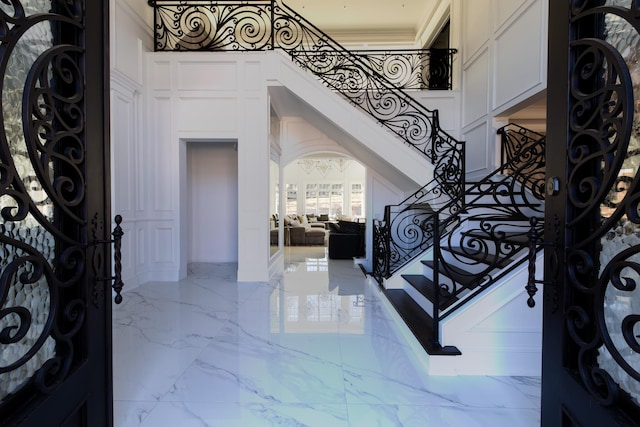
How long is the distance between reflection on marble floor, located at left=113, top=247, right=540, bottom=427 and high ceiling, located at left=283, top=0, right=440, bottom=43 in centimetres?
718

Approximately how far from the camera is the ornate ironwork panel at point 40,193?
82 centimetres

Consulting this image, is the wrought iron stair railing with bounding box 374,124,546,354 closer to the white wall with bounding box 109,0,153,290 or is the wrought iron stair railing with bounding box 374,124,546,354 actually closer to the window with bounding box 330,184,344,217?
the white wall with bounding box 109,0,153,290

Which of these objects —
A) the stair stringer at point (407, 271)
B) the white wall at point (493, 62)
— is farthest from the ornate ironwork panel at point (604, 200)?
the white wall at point (493, 62)

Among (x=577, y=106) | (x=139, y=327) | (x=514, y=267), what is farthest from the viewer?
(x=139, y=327)

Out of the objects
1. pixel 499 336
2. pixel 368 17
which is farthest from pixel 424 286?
pixel 368 17

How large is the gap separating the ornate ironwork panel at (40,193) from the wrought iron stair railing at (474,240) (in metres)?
1.61

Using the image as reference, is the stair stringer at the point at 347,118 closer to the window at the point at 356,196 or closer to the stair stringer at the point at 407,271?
the stair stringer at the point at 407,271

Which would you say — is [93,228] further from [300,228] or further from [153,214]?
[300,228]

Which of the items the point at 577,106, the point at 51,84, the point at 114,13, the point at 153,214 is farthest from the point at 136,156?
the point at 577,106

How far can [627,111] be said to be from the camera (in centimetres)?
80

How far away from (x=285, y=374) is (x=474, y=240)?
1.80m

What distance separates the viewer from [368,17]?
8094 mm

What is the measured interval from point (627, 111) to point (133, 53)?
5622 mm

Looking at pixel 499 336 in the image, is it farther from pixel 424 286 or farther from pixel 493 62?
pixel 493 62
